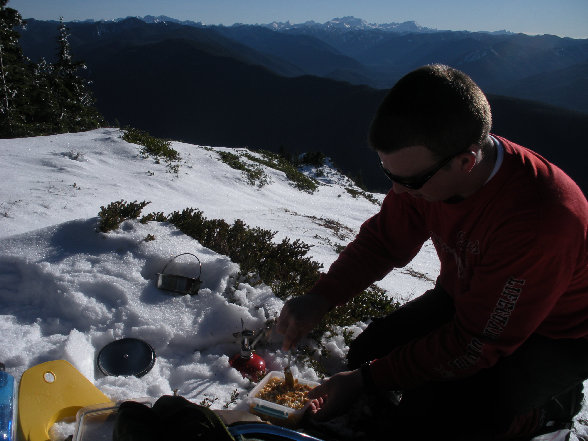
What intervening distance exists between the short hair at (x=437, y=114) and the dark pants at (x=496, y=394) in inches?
51.0

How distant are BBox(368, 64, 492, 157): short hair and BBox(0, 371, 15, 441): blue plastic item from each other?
2.52 m

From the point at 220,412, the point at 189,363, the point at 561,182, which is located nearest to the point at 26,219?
the point at 189,363

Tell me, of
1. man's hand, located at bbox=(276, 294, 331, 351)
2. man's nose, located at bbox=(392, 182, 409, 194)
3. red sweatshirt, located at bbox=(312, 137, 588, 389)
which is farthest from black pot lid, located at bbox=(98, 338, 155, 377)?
man's nose, located at bbox=(392, 182, 409, 194)

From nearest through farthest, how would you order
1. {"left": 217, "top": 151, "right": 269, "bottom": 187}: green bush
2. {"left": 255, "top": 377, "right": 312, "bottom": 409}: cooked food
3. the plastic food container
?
1. the plastic food container
2. {"left": 255, "top": 377, "right": 312, "bottom": 409}: cooked food
3. {"left": 217, "top": 151, "right": 269, "bottom": 187}: green bush

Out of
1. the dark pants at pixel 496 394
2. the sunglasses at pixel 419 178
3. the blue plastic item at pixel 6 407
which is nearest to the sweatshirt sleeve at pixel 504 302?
the dark pants at pixel 496 394

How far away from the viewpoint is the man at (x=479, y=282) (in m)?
1.96

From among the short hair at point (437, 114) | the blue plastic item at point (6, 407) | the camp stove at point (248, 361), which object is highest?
the short hair at point (437, 114)

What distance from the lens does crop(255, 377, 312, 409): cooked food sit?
293 centimetres

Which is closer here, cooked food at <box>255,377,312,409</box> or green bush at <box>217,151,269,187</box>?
cooked food at <box>255,377,312,409</box>

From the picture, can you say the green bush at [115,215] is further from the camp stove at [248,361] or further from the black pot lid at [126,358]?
the camp stove at [248,361]

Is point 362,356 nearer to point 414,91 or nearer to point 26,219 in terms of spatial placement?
point 414,91

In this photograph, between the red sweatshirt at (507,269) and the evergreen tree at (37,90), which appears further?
the evergreen tree at (37,90)

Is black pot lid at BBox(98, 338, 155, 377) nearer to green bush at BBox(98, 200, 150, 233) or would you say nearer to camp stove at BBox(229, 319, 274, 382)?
camp stove at BBox(229, 319, 274, 382)

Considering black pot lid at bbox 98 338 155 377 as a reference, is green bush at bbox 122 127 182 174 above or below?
above
